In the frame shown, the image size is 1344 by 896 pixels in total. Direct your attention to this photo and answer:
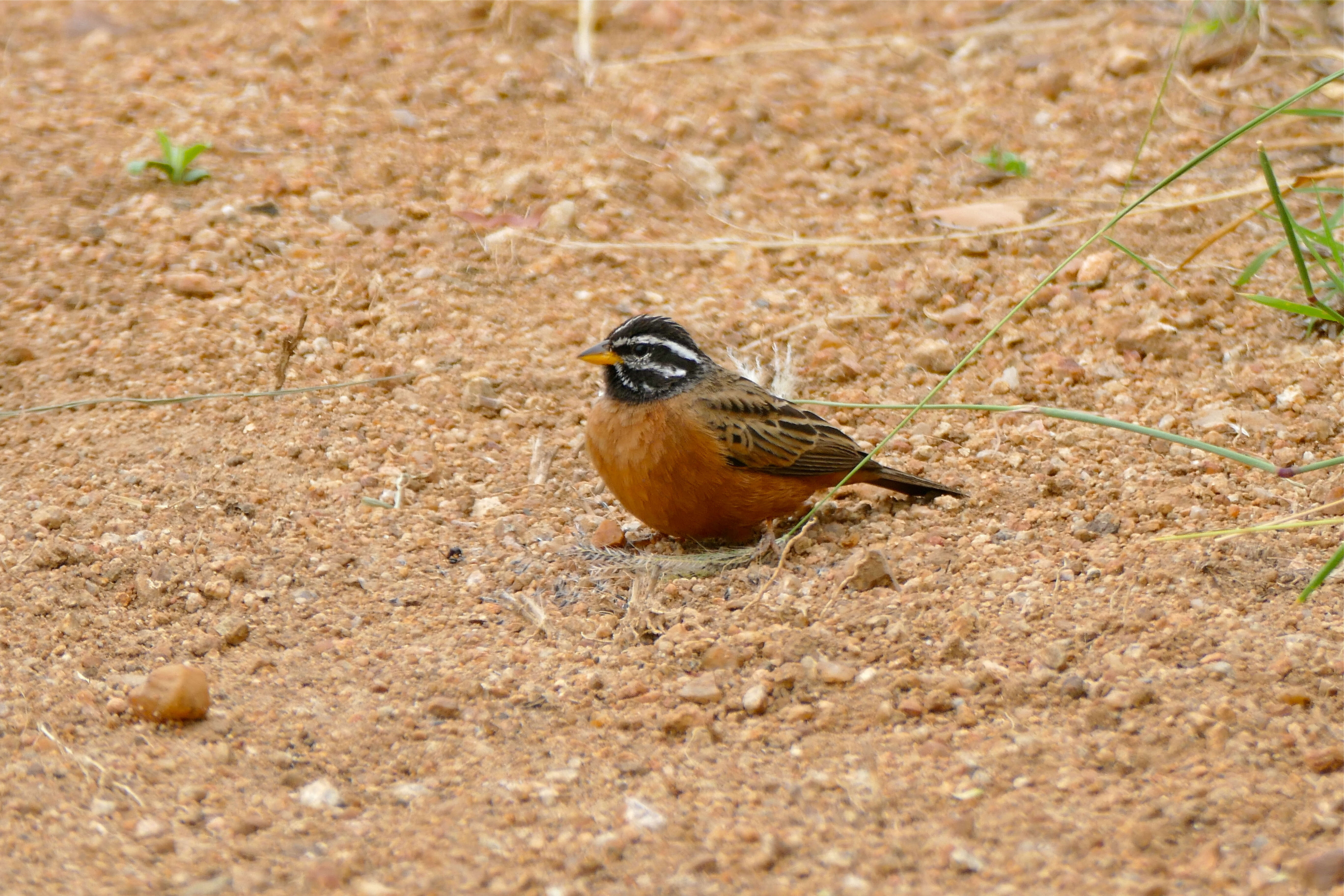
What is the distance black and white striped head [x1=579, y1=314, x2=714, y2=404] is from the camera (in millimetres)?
5793

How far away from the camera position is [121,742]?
4.31 metres

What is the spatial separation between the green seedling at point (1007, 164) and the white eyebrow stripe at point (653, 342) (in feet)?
10.5

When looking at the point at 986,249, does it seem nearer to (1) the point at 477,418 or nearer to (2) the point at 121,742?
(1) the point at 477,418

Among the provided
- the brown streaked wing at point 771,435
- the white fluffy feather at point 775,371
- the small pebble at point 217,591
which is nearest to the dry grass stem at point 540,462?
the brown streaked wing at point 771,435

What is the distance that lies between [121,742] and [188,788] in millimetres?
394

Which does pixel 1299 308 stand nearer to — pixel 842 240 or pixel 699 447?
pixel 699 447

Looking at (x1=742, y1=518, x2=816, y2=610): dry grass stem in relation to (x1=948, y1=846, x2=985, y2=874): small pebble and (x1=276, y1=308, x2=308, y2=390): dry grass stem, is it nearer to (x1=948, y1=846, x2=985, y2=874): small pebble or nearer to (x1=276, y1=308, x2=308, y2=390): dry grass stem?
(x1=948, y1=846, x2=985, y2=874): small pebble

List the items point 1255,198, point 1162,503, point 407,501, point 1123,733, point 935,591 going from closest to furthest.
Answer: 1. point 1123,733
2. point 935,591
3. point 1162,503
4. point 407,501
5. point 1255,198

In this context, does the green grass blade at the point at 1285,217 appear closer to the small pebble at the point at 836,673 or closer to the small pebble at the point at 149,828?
the small pebble at the point at 836,673

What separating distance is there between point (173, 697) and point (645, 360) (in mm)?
2417

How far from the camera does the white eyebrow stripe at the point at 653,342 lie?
5797mm

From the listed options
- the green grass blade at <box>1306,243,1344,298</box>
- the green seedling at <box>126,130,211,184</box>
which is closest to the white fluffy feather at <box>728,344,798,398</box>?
the green grass blade at <box>1306,243,1344,298</box>

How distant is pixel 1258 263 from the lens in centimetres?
595

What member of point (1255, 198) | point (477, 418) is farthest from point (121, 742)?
point (1255, 198)
